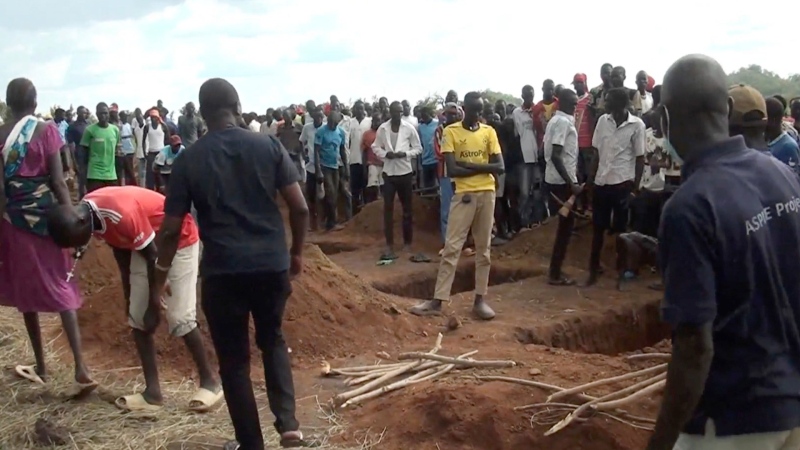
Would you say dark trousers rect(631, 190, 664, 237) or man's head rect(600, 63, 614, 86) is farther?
man's head rect(600, 63, 614, 86)

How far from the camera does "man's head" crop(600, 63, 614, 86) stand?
35.1 ft

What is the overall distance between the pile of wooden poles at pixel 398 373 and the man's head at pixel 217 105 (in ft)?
7.18

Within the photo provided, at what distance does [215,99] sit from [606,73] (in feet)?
25.4

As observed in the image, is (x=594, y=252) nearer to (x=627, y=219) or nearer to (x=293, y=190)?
(x=627, y=219)

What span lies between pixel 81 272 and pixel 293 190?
5.14 m

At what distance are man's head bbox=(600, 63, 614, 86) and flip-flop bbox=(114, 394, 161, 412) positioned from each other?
7440mm

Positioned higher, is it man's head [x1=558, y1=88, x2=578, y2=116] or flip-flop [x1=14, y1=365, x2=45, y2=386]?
man's head [x1=558, y1=88, x2=578, y2=116]

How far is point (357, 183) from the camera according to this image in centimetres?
1504

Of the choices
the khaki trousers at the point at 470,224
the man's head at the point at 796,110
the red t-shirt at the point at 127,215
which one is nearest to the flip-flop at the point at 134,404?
the red t-shirt at the point at 127,215

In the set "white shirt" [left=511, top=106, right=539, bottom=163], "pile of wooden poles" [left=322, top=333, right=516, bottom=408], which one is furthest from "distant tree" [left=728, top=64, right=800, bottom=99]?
"pile of wooden poles" [left=322, top=333, right=516, bottom=408]

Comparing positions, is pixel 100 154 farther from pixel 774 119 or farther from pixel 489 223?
pixel 774 119

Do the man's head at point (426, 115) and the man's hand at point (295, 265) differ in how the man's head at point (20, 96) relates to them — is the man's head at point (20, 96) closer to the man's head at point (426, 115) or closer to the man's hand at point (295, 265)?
the man's hand at point (295, 265)

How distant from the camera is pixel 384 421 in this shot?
203 inches

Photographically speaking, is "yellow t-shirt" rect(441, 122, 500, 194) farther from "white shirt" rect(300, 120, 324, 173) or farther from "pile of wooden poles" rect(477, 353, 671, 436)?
"white shirt" rect(300, 120, 324, 173)
